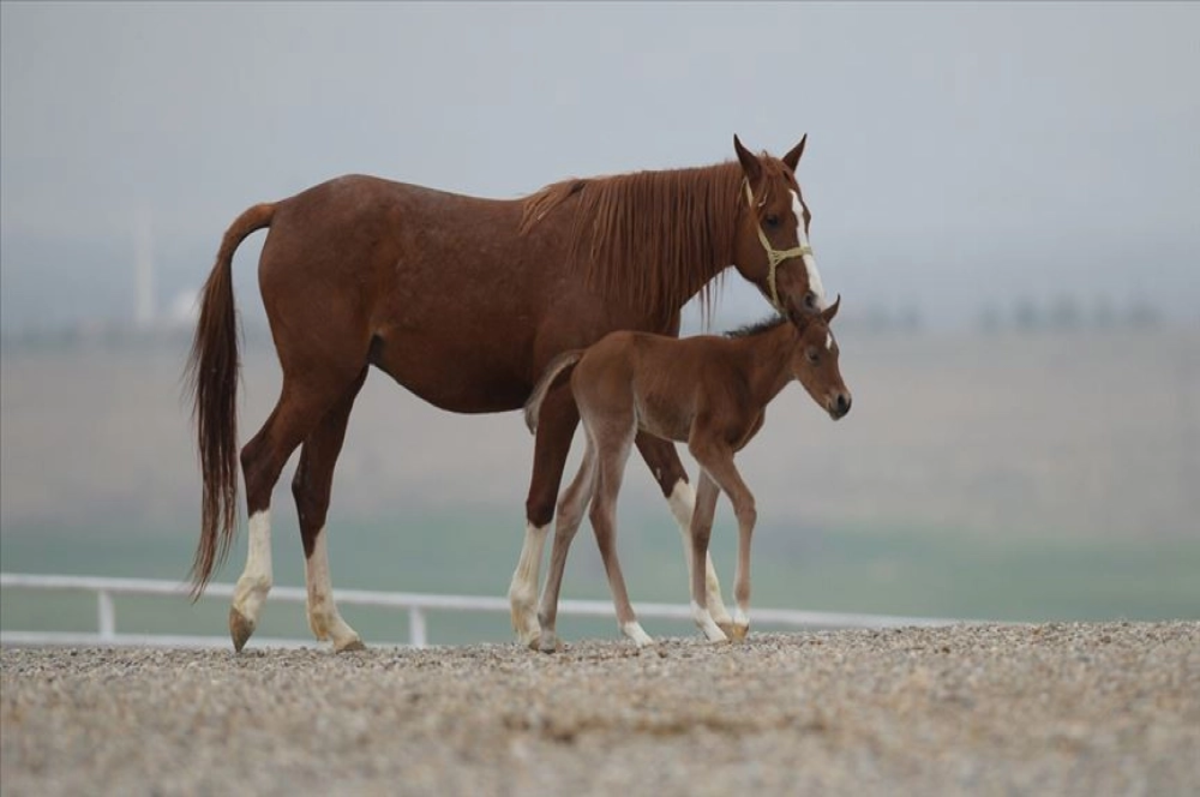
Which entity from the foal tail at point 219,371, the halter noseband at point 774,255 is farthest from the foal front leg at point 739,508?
the foal tail at point 219,371

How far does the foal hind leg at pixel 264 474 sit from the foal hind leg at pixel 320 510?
28 cm

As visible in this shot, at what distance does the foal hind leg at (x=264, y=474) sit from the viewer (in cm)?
932

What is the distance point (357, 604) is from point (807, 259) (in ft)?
20.4

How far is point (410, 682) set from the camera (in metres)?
6.68

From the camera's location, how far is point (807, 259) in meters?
8.84

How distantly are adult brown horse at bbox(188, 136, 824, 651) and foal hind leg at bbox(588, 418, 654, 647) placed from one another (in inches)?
20.7

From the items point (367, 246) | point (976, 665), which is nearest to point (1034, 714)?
point (976, 665)

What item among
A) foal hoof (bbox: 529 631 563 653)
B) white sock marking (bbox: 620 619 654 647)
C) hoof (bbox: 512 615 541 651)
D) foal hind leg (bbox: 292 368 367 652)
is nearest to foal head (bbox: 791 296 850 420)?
white sock marking (bbox: 620 619 654 647)

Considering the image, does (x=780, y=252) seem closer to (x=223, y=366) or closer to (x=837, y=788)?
(x=223, y=366)

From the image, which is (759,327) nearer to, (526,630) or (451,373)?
(451,373)

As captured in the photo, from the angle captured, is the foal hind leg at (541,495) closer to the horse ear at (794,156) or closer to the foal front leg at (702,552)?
the foal front leg at (702,552)

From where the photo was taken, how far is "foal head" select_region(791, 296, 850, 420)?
827cm

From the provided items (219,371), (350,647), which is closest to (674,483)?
(350,647)

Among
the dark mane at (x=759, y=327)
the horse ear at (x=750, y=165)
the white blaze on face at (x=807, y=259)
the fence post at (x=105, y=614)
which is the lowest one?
the fence post at (x=105, y=614)
